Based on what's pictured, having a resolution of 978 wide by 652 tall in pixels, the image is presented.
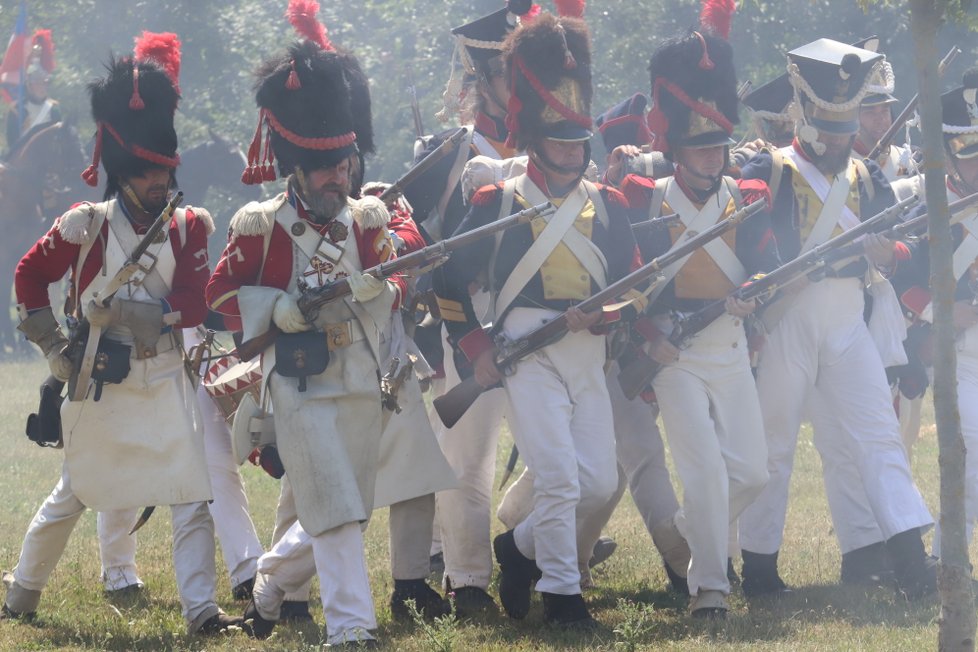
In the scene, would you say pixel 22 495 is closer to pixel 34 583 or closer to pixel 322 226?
pixel 34 583

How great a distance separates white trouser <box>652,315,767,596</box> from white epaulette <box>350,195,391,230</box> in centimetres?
142

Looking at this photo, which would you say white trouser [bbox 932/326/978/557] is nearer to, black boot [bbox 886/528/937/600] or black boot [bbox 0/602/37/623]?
black boot [bbox 886/528/937/600]

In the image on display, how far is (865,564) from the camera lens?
7.55 metres

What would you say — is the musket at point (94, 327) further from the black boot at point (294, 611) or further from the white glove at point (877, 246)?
the white glove at point (877, 246)

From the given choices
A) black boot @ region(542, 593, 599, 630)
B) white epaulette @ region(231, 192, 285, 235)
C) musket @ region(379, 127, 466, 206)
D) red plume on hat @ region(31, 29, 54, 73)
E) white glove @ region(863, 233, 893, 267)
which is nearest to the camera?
white epaulette @ region(231, 192, 285, 235)

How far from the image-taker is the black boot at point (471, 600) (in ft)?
23.2

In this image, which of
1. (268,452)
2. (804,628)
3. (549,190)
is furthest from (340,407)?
(804,628)

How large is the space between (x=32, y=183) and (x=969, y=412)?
50.7ft

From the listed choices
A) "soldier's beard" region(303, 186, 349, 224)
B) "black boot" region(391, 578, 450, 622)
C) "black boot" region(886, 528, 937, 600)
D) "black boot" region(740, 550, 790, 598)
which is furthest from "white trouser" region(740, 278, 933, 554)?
"soldier's beard" region(303, 186, 349, 224)

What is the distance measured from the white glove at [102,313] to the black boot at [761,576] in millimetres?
2988

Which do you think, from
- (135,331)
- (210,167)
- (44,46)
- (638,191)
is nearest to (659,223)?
(638,191)

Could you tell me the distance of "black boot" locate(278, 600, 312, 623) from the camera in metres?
6.87

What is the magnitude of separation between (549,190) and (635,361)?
33.6 inches

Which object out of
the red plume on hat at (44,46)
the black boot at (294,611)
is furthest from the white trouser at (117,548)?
the red plume on hat at (44,46)
